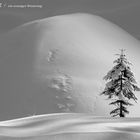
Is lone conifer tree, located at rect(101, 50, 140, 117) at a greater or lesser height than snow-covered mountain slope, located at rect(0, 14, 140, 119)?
lesser

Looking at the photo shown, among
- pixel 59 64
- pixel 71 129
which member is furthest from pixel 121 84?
pixel 59 64

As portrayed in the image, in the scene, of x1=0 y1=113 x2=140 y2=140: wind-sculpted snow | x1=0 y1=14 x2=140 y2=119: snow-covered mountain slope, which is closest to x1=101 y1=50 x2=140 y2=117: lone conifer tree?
x1=0 y1=113 x2=140 y2=140: wind-sculpted snow

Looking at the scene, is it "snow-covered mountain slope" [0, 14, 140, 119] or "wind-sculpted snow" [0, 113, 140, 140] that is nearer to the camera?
"wind-sculpted snow" [0, 113, 140, 140]

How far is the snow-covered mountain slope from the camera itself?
59.6m

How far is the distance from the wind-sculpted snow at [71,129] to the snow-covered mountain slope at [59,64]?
1854 inches

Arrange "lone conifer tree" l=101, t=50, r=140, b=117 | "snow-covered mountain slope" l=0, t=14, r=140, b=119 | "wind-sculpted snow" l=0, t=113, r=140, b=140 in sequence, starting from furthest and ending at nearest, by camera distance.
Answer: "snow-covered mountain slope" l=0, t=14, r=140, b=119
"lone conifer tree" l=101, t=50, r=140, b=117
"wind-sculpted snow" l=0, t=113, r=140, b=140

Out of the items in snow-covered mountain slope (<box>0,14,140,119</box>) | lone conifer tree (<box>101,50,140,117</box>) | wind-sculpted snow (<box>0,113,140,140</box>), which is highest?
snow-covered mountain slope (<box>0,14,140,119</box>)

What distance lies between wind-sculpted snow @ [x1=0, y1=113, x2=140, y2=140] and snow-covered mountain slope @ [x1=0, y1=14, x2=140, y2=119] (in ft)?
154

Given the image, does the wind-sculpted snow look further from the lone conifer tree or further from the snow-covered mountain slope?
the snow-covered mountain slope

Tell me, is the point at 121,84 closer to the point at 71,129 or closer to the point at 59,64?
the point at 71,129

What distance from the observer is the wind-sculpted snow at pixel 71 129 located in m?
5.82

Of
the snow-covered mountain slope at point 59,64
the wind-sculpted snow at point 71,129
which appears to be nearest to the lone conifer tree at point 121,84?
the wind-sculpted snow at point 71,129

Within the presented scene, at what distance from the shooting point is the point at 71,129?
21.4 ft

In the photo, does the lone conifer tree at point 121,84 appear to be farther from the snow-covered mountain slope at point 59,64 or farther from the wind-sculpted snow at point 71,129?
the snow-covered mountain slope at point 59,64
